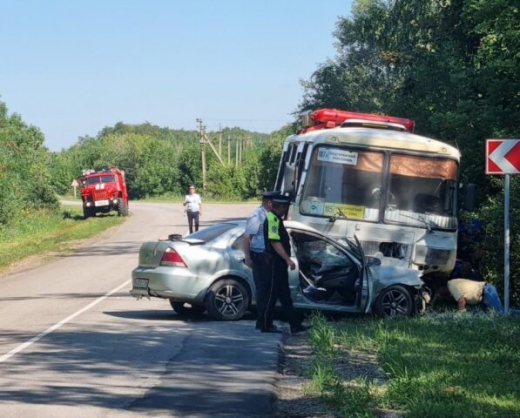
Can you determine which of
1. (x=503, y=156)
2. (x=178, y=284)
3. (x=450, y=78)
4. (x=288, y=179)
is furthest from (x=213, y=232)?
(x=450, y=78)

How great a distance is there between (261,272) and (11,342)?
10.6ft

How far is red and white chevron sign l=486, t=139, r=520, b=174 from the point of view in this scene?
1330 centimetres

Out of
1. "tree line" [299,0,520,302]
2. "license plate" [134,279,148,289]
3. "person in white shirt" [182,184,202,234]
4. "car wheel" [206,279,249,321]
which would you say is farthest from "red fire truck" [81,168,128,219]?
"car wheel" [206,279,249,321]

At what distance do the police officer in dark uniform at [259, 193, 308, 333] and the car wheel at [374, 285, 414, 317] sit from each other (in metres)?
1.80

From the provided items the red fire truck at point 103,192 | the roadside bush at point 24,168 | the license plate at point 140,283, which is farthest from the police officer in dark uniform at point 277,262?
the red fire truck at point 103,192

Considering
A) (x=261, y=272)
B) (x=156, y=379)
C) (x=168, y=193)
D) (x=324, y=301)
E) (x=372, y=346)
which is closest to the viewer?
(x=156, y=379)

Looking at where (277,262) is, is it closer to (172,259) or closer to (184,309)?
(172,259)

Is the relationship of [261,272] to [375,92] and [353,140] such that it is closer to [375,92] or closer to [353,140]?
[353,140]

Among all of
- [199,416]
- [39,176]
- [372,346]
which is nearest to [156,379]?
[199,416]

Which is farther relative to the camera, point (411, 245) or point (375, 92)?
point (375, 92)

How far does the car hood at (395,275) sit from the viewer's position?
13.7m

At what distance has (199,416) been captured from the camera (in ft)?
24.9

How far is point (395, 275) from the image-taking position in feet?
45.4

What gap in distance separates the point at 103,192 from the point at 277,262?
3839cm
